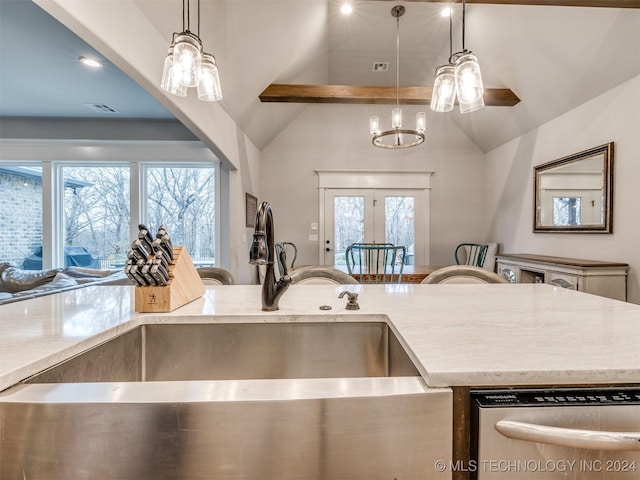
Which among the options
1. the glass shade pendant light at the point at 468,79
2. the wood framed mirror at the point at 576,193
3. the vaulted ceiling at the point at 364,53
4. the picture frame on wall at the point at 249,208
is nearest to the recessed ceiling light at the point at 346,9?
the vaulted ceiling at the point at 364,53

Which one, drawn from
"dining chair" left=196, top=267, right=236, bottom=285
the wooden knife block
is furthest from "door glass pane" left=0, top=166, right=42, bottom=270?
the wooden knife block

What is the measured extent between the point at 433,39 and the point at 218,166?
11.2ft

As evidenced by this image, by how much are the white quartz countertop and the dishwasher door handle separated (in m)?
0.08

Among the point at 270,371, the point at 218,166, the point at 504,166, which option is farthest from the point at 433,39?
the point at 270,371

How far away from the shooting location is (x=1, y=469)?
510mm

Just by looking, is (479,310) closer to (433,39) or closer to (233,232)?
(233,232)

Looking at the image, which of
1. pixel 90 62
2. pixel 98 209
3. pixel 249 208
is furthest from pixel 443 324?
pixel 98 209

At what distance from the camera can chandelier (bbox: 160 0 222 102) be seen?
4.32 ft

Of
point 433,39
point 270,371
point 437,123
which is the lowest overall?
point 270,371

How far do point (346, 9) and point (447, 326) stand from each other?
147 inches

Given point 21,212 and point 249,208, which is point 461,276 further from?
point 21,212

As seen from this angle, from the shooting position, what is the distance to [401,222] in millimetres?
5332

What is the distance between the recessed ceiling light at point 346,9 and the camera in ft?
10.5

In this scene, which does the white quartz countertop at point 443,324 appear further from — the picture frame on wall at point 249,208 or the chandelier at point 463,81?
the picture frame on wall at point 249,208
